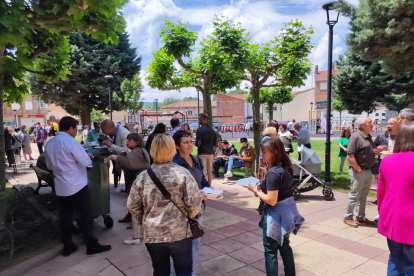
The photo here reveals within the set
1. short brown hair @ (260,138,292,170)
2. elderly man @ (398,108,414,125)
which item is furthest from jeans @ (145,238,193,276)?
elderly man @ (398,108,414,125)

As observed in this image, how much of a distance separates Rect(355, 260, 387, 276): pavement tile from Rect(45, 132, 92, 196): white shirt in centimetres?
365

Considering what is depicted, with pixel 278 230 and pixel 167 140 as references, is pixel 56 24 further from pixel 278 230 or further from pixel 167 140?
pixel 278 230

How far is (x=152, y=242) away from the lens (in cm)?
237

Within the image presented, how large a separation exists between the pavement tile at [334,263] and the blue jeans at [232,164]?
504cm

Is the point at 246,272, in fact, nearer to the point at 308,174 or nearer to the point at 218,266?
the point at 218,266

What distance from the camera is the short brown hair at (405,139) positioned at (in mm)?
2363

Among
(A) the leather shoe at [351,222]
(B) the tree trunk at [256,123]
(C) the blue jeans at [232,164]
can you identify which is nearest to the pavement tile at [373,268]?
(A) the leather shoe at [351,222]

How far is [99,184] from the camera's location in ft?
16.4

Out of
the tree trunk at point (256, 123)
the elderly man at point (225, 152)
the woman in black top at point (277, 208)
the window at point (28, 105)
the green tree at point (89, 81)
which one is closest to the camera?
the woman in black top at point (277, 208)

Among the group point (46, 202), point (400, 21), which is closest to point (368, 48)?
point (400, 21)

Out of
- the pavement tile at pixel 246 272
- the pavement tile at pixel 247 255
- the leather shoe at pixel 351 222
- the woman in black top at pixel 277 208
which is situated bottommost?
the pavement tile at pixel 247 255

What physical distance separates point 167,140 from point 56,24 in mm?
3665

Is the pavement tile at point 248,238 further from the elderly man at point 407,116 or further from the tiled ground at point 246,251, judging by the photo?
the elderly man at point 407,116

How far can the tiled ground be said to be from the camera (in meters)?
3.60
